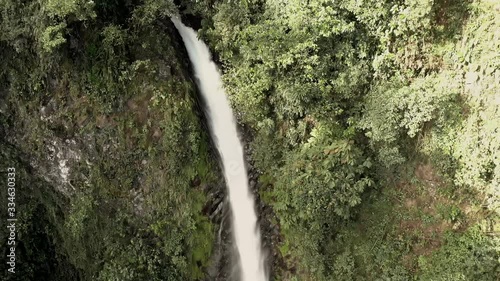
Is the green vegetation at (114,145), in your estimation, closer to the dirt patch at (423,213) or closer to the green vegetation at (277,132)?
the green vegetation at (277,132)

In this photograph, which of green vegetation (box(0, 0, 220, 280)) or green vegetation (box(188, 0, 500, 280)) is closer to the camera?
green vegetation (box(188, 0, 500, 280))

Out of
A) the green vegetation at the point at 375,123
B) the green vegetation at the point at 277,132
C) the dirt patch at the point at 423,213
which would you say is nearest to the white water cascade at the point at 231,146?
the green vegetation at the point at 277,132

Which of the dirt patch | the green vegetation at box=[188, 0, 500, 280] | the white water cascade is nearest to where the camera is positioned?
the green vegetation at box=[188, 0, 500, 280]

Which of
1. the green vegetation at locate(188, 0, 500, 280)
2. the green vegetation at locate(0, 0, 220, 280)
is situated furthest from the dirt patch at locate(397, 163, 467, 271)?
the green vegetation at locate(0, 0, 220, 280)

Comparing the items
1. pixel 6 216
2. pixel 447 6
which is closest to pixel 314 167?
pixel 447 6

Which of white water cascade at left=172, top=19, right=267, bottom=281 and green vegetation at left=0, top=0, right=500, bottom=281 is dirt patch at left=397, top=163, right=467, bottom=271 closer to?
green vegetation at left=0, top=0, right=500, bottom=281

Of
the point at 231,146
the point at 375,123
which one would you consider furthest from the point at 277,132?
the point at 375,123

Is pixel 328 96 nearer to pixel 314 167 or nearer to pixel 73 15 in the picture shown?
pixel 314 167
